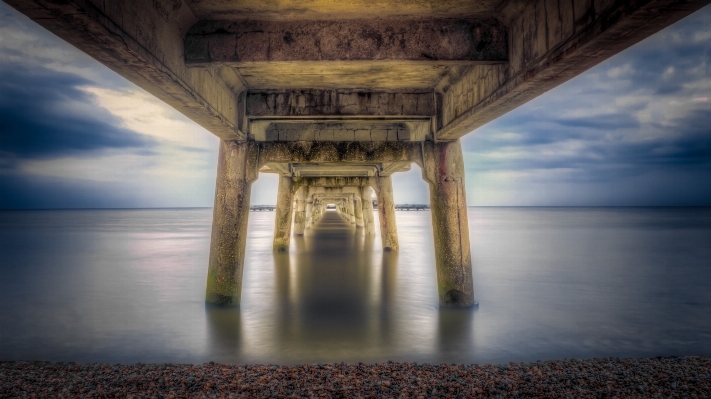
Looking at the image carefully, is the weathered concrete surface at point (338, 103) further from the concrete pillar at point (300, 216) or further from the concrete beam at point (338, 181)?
the concrete pillar at point (300, 216)

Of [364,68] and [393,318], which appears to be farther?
[393,318]

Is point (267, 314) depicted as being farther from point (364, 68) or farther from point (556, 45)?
point (556, 45)

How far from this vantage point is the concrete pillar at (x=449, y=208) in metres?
6.99

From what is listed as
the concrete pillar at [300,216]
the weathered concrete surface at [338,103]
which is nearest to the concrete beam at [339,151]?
the weathered concrete surface at [338,103]

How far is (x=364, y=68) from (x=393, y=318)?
13.8 ft

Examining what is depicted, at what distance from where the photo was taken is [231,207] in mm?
6879

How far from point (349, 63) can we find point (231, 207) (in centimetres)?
344

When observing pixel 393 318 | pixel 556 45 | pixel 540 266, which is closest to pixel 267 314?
pixel 393 318

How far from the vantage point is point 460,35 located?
413cm

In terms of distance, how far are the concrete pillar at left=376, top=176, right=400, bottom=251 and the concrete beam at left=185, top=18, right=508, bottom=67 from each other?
37.5ft

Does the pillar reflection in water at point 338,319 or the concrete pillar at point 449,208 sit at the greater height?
the concrete pillar at point 449,208

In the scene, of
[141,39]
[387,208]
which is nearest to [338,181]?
[387,208]

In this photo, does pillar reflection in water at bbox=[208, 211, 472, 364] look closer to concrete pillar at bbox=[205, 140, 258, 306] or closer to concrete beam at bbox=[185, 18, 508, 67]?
concrete pillar at bbox=[205, 140, 258, 306]

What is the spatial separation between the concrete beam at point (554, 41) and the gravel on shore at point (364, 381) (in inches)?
103
